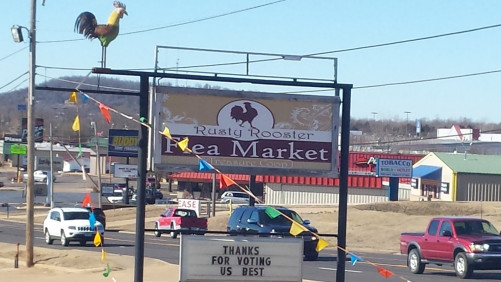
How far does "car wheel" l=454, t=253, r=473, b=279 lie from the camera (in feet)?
75.2

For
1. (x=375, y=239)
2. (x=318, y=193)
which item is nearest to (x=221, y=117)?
(x=375, y=239)

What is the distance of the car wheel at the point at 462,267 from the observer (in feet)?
75.2

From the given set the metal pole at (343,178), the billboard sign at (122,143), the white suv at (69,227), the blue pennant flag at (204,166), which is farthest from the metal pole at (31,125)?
the billboard sign at (122,143)

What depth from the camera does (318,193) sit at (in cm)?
7562

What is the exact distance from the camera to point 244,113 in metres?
13.3

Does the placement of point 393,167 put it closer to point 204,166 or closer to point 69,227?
point 69,227

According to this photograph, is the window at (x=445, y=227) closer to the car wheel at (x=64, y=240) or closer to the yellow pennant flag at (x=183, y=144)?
the yellow pennant flag at (x=183, y=144)

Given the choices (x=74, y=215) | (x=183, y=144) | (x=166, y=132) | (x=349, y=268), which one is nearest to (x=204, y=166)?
(x=183, y=144)

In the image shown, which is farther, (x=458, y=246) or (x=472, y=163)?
(x=472, y=163)

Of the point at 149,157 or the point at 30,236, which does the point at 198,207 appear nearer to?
the point at 30,236

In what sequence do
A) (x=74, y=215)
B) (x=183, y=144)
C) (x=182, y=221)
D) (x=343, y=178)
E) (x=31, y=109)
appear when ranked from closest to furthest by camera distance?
(x=183, y=144) → (x=343, y=178) → (x=31, y=109) → (x=74, y=215) → (x=182, y=221)

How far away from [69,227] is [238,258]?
2465 cm

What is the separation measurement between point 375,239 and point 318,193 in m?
32.6

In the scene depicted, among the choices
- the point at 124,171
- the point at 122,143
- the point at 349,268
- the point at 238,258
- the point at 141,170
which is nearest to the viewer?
the point at 141,170
